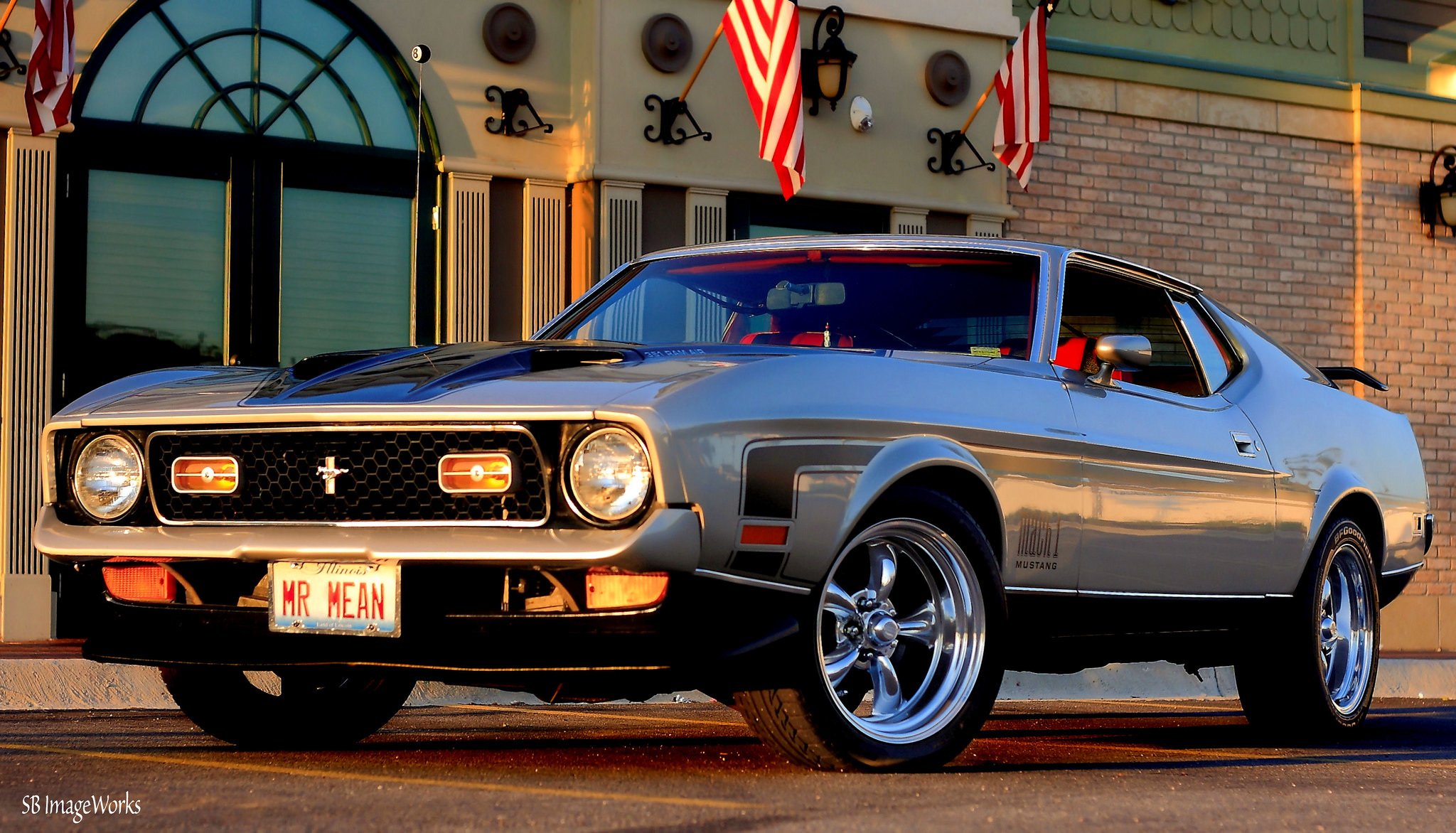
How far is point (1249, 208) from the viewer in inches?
631

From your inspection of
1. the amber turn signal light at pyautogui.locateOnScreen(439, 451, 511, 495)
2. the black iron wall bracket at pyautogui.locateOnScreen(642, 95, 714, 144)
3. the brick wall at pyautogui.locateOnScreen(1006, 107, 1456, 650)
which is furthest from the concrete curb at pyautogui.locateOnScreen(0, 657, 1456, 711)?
the brick wall at pyautogui.locateOnScreen(1006, 107, 1456, 650)

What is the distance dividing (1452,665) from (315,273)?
292 inches

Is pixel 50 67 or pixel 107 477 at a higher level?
pixel 50 67

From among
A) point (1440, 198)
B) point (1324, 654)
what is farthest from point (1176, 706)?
point (1440, 198)

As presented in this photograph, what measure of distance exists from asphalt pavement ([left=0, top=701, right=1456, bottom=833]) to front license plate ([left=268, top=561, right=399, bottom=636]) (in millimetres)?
353

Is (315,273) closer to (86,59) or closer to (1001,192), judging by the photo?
(86,59)

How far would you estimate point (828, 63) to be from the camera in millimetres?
→ 13633

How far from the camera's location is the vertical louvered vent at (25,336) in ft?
37.2

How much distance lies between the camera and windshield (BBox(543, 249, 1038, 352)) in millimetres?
5465

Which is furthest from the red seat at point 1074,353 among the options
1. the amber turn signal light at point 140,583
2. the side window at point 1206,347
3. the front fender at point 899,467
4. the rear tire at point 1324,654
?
the amber turn signal light at point 140,583

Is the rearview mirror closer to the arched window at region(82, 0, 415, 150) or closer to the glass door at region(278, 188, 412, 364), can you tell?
the glass door at region(278, 188, 412, 364)

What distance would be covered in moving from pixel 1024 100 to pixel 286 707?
9.65m

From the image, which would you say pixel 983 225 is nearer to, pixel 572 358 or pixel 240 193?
pixel 240 193

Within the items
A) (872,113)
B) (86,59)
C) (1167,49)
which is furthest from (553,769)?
(1167,49)
